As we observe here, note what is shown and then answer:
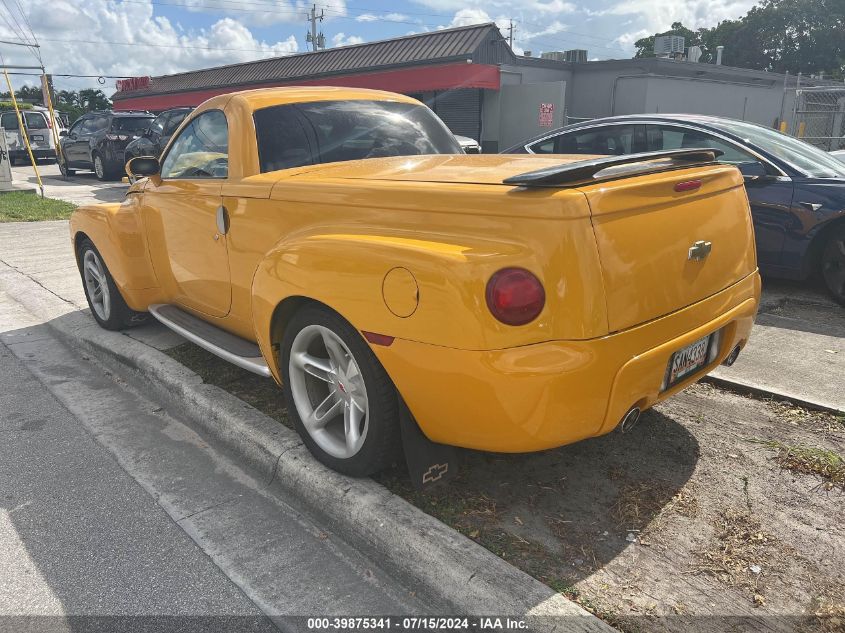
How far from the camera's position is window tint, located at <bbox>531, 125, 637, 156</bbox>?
6.45 meters

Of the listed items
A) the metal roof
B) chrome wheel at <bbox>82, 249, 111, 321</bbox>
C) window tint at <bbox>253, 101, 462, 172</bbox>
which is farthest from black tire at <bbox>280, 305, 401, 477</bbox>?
the metal roof

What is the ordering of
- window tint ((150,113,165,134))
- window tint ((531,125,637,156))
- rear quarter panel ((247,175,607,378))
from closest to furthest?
rear quarter panel ((247,175,607,378))
window tint ((531,125,637,156))
window tint ((150,113,165,134))

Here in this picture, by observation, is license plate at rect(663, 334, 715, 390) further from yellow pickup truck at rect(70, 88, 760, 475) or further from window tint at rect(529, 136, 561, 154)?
window tint at rect(529, 136, 561, 154)

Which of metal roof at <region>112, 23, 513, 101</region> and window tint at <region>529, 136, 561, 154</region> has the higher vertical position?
metal roof at <region>112, 23, 513, 101</region>

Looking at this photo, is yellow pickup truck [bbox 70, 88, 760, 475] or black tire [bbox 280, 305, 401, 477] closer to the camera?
yellow pickup truck [bbox 70, 88, 760, 475]

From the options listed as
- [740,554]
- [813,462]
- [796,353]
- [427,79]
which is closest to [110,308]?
[740,554]

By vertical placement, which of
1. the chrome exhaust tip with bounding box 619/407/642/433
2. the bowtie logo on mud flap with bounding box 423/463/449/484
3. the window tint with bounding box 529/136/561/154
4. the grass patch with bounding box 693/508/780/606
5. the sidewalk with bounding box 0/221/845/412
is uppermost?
the window tint with bounding box 529/136/561/154

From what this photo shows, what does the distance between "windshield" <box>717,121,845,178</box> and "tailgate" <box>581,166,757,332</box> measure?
11.2 ft

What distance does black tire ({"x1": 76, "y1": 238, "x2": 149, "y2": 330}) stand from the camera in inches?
195

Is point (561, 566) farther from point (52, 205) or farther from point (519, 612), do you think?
point (52, 205)

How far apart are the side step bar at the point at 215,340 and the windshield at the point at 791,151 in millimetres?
4775

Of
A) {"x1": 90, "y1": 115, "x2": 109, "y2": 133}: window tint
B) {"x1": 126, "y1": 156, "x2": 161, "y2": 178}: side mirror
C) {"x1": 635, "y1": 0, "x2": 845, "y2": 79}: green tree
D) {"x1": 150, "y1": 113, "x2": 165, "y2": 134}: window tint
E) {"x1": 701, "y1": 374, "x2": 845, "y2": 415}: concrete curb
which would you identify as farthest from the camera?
{"x1": 635, "y1": 0, "x2": 845, "y2": 79}: green tree

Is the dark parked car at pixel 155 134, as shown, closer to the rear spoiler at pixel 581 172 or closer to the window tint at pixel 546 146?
the window tint at pixel 546 146

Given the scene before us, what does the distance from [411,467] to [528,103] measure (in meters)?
18.4
